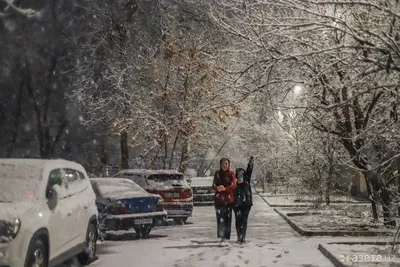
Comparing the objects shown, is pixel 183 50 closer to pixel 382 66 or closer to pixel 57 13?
pixel 57 13

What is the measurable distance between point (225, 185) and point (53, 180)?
4756 mm

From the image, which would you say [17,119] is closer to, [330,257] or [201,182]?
[201,182]

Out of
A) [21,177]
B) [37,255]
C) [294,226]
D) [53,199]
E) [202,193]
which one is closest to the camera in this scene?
[37,255]

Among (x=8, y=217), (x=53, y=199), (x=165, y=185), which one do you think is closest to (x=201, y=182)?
(x=165, y=185)

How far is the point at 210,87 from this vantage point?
28125 mm

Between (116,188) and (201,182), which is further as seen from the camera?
(201,182)

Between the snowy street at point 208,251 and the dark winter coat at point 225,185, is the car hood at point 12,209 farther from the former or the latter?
the dark winter coat at point 225,185

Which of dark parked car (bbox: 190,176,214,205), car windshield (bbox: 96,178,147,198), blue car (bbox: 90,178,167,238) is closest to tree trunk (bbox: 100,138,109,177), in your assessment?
dark parked car (bbox: 190,176,214,205)

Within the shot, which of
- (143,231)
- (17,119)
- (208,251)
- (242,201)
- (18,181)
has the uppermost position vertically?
(17,119)

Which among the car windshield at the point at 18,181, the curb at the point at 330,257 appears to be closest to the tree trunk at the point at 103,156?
the curb at the point at 330,257

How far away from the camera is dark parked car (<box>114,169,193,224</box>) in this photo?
19.6 meters

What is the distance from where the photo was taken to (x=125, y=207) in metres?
15.1

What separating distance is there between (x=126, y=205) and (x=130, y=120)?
48.9 ft

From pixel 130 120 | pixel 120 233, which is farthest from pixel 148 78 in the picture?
pixel 120 233
